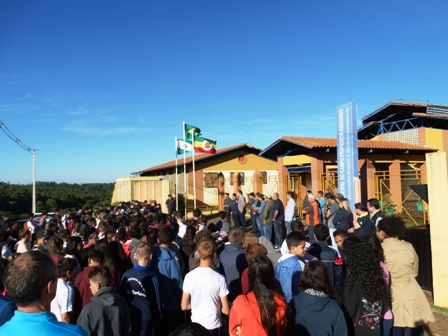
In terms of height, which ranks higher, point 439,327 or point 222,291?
point 222,291

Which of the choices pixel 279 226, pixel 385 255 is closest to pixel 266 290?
pixel 385 255

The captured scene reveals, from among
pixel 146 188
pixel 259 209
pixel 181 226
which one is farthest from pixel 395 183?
pixel 146 188

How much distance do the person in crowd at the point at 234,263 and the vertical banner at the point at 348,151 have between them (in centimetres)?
796

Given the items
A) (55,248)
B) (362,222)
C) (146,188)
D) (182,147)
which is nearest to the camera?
(55,248)

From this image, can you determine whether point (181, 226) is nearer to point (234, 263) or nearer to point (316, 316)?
point (234, 263)

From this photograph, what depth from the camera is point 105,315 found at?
113 inches

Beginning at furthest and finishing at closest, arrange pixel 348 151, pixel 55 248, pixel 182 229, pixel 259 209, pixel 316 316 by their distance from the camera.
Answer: pixel 259 209 < pixel 348 151 < pixel 182 229 < pixel 55 248 < pixel 316 316

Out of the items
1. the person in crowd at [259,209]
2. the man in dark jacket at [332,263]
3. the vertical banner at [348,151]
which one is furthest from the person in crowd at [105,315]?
the vertical banner at [348,151]

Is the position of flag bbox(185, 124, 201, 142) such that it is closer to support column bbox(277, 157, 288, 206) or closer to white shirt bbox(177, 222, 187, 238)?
support column bbox(277, 157, 288, 206)

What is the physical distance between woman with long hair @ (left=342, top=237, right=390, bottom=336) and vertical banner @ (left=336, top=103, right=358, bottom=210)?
8.69m

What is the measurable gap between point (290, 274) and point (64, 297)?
2326 mm

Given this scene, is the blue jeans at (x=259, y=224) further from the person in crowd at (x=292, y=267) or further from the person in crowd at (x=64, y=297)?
the person in crowd at (x=64, y=297)

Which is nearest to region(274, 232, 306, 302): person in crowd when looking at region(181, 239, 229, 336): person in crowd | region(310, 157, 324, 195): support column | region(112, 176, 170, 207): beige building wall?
region(181, 239, 229, 336): person in crowd

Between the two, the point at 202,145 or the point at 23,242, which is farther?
the point at 202,145
